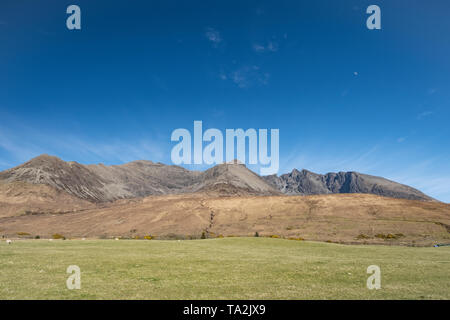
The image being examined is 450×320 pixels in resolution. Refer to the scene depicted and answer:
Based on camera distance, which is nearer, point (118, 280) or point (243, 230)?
point (118, 280)

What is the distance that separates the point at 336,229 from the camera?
8606cm

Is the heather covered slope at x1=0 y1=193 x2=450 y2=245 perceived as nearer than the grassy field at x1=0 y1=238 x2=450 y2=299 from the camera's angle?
No

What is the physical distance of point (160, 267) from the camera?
20.5 m

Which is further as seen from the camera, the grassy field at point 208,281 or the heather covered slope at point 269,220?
the heather covered slope at point 269,220

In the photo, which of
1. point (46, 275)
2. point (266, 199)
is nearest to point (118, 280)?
point (46, 275)

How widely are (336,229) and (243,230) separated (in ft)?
94.1

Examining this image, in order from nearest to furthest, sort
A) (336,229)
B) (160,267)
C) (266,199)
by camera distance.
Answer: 1. (160,267)
2. (336,229)
3. (266,199)

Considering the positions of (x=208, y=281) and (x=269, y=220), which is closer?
(x=208, y=281)

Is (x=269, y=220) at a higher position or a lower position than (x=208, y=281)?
lower

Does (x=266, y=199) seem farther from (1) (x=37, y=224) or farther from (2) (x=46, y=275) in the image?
(2) (x=46, y=275)
